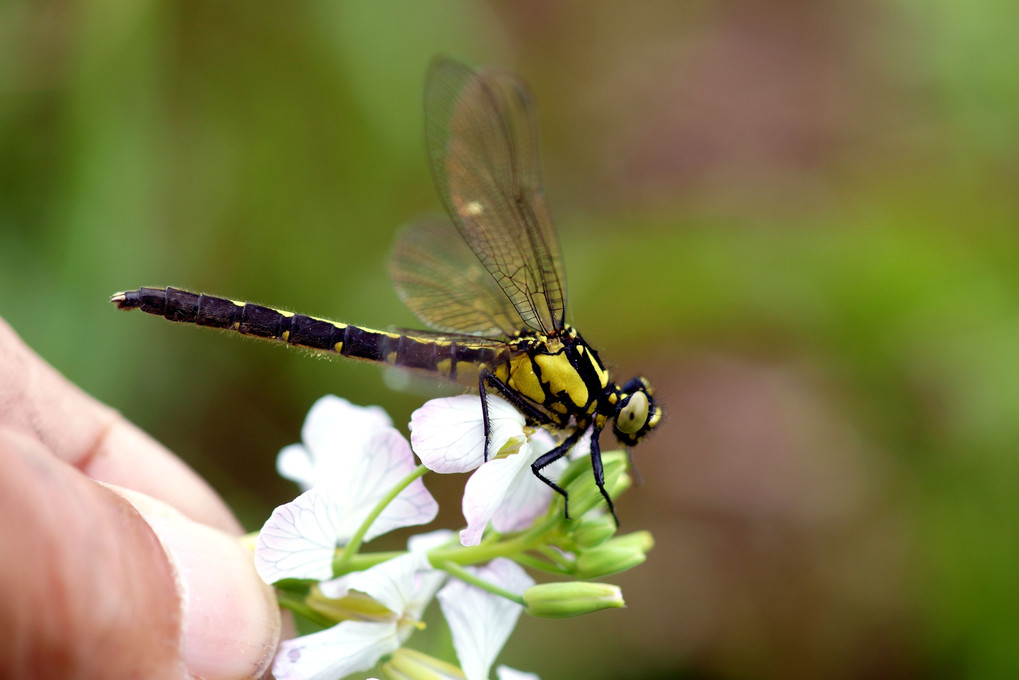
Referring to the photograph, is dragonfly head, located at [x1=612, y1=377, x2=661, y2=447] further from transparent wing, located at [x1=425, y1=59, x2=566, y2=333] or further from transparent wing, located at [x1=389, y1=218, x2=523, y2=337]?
transparent wing, located at [x1=389, y1=218, x2=523, y2=337]

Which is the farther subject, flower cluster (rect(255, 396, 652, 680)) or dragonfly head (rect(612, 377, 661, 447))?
dragonfly head (rect(612, 377, 661, 447))

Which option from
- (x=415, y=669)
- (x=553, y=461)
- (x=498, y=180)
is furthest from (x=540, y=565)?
(x=498, y=180)

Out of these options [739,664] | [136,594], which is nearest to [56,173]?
[136,594]

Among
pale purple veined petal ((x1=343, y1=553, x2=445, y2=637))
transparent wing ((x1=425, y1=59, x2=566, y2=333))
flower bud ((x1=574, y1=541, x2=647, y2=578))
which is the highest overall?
transparent wing ((x1=425, y1=59, x2=566, y2=333))

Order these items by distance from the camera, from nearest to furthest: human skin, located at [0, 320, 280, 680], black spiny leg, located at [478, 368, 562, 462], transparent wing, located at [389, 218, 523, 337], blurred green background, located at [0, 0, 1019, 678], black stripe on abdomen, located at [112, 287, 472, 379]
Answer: human skin, located at [0, 320, 280, 680] → black spiny leg, located at [478, 368, 562, 462] → black stripe on abdomen, located at [112, 287, 472, 379] → transparent wing, located at [389, 218, 523, 337] → blurred green background, located at [0, 0, 1019, 678]

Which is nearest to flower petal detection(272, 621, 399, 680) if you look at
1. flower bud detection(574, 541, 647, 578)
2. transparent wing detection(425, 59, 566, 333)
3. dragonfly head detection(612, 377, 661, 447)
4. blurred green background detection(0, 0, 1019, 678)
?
flower bud detection(574, 541, 647, 578)

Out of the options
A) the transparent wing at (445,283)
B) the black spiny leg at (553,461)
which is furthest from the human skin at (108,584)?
the transparent wing at (445,283)

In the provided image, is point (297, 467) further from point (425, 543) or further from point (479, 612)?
point (479, 612)
